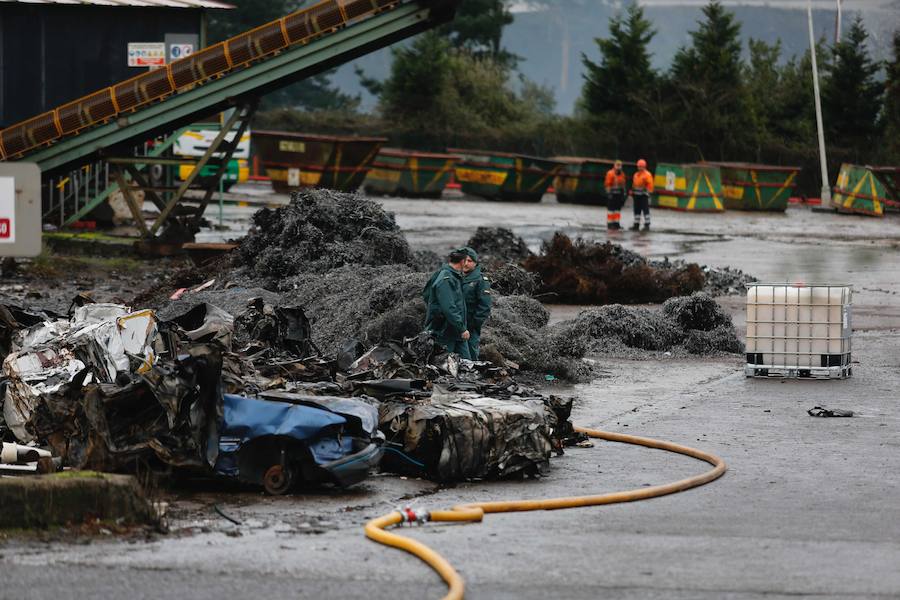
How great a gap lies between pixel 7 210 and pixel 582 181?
38736mm

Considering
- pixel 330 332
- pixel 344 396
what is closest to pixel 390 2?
pixel 330 332

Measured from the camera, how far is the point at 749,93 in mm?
60469

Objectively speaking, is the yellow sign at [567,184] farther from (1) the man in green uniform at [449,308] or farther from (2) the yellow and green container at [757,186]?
(1) the man in green uniform at [449,308]

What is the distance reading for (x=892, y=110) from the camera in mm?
57625

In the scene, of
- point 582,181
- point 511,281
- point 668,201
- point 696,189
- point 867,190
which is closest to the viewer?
point 511,281

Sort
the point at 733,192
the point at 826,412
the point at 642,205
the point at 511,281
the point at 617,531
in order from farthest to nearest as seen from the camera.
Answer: the point at 733,192, the point at 642,205, the point at 511,281, the point at 826,412, the point at 617,531

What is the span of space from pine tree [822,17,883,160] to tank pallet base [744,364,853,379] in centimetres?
4240

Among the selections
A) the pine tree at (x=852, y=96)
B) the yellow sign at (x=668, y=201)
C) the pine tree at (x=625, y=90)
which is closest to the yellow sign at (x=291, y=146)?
the yellow sign at (x=668, y=201)

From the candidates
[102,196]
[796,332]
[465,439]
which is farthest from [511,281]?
[102,196]

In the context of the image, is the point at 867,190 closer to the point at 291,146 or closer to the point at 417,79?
the point at 291,146

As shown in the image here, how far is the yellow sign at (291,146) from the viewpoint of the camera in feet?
140

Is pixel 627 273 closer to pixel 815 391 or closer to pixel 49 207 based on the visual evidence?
pixel 815 391

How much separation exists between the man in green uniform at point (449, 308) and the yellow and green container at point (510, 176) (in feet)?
107

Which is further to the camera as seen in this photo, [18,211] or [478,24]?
[478,24]
